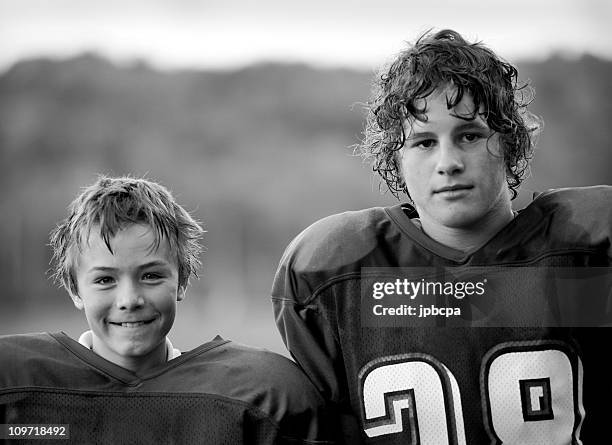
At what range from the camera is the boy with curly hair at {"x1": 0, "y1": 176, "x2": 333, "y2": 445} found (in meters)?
1.43

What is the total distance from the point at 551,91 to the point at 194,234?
1287cm

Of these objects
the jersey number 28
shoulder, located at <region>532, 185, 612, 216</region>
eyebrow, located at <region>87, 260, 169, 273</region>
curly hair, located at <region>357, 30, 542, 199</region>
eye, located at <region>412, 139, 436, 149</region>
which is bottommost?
the jersey number 28

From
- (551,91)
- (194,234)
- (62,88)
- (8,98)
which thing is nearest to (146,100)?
(62,88)

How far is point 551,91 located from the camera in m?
13.6

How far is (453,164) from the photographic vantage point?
1448 mm

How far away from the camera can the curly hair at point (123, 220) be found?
1.51m

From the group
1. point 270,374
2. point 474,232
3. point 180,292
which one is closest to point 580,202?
point 474,232

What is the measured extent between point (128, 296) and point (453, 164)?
23.2 inches

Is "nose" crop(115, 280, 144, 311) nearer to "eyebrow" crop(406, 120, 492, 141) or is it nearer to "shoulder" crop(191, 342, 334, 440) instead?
"shoulder" crop(191, 342, 334, 440)

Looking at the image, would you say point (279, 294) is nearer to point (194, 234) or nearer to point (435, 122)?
point (194, 234)

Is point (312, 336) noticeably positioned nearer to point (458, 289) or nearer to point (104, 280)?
point (458, 289)

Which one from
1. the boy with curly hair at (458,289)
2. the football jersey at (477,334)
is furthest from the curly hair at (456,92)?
the football jersey at (477,334)

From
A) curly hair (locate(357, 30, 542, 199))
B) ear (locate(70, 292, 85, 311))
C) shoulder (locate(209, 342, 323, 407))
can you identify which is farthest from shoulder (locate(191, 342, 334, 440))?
curly hair (locate(357, 30, 542, 199))

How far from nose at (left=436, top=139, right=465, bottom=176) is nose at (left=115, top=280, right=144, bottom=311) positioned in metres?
0.55
